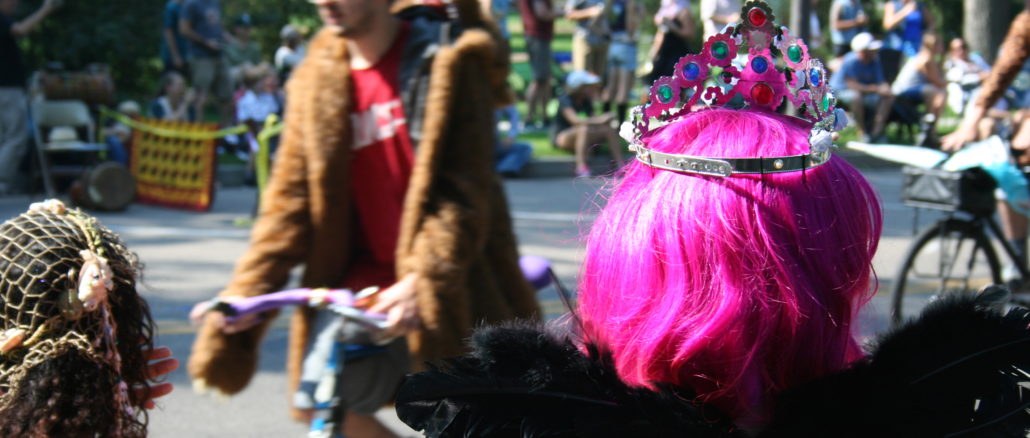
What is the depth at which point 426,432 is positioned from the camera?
142cm

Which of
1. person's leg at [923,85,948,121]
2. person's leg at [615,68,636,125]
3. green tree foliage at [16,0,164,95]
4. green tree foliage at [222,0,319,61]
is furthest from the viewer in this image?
green tree foliage at [222,0,319,61]

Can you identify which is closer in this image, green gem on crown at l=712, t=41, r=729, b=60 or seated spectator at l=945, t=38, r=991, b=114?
green gem on crown at l=712, t=41, r=729, b=60

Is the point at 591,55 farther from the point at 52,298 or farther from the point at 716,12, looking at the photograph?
the point at 52,298

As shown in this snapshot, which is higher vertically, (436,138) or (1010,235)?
(436,138)

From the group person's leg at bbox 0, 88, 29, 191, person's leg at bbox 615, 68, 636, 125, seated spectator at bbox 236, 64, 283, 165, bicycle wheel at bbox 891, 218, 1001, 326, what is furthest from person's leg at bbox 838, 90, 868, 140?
person's leg at bbox 0, 88, 29, 191

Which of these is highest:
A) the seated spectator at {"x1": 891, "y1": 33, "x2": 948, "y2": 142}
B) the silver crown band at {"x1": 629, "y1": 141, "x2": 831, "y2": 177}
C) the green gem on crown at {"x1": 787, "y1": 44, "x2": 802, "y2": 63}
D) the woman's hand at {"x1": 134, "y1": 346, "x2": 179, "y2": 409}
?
the green gem on crown at {"x1": 787, "y1": 44, "x2": 802, "y2": 63}

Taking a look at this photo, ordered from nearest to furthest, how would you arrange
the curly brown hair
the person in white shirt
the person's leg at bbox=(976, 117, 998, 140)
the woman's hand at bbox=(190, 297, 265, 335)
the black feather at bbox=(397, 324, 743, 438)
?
the black feather at bbox=(397, 324, 743, 438) → the curly brown hair → the woman's hand at bbox=(190, 297, 265, 335) → the person's leg at bbox=(976, 117, 998, 140) → the person in white shirt

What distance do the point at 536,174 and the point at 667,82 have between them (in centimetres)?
1107


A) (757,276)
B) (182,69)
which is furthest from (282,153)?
(182,69)

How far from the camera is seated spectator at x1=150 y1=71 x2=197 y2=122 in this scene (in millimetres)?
12727

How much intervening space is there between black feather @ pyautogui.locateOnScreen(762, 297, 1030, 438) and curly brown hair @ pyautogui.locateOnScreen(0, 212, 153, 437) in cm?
116

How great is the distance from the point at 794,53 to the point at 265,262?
6.19 feet

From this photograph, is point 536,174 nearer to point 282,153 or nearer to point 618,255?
point 282,153

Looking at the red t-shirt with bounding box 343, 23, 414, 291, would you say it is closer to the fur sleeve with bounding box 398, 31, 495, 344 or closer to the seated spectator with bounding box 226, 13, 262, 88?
the fur sleeve with bounding box 398, 31, 495, 344
